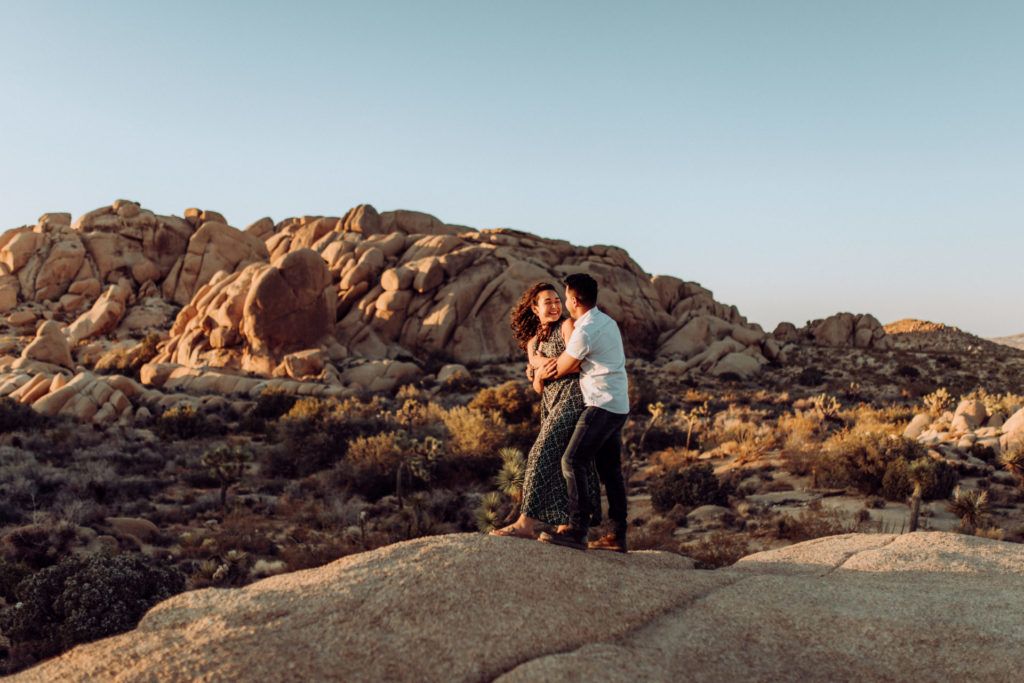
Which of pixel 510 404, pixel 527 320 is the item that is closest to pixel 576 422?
pixel 527 320

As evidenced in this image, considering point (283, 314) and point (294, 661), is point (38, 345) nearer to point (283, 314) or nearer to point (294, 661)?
point (283, 314)

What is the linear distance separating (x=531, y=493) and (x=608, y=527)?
7.57 metres

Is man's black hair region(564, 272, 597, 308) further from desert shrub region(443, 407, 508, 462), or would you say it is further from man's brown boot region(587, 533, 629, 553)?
desert shrub region(443, 407, 508, 462)

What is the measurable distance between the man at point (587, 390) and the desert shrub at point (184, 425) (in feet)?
71.3

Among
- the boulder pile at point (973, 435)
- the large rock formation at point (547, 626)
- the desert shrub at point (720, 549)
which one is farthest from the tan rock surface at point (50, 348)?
the boulder pile at point (973, 435)

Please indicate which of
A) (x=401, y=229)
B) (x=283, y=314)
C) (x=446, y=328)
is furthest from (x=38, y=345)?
(x=401, y=229)

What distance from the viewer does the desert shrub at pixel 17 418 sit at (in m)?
21.5

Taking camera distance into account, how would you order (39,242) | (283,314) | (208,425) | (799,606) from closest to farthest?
(799,606) < (208,425) < (283,314) < (39,242)

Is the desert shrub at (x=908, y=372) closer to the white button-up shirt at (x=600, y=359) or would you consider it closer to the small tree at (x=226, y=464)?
the small tree at (x=226, y=464)

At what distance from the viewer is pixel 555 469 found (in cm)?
520

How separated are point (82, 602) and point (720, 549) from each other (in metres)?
8.00

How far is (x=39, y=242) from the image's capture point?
4959 centimetres

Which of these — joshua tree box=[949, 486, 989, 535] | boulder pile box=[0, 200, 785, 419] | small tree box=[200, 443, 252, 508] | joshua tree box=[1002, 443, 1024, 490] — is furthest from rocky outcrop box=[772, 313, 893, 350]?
small tree box=[200, 443, 252, 508]

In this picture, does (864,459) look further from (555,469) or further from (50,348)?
(50,348)
